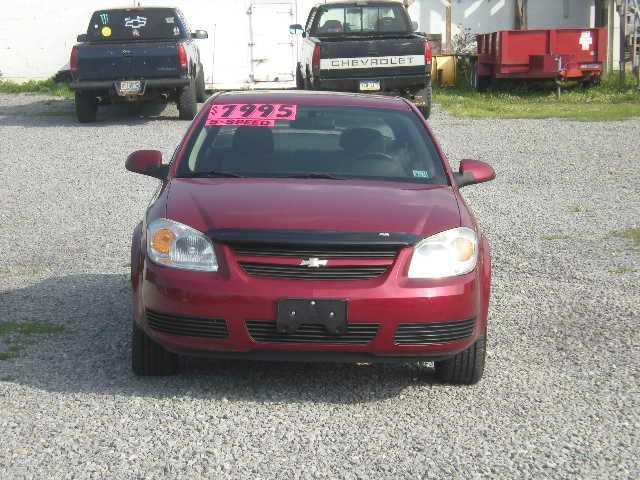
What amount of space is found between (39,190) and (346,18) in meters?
9.14

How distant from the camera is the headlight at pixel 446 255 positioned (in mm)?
5145

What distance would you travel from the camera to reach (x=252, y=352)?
5.13 m

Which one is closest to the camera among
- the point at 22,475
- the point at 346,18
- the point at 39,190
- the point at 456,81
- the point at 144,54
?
the point at 22,475

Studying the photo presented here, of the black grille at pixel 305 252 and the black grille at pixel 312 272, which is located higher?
the black grille at pixel 305 252

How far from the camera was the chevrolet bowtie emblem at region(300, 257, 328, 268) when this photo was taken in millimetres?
5035

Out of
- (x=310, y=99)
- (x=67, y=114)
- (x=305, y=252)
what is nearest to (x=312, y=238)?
(x=305, y=252)

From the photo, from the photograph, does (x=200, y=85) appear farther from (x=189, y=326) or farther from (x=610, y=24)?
(x=189, y=326)

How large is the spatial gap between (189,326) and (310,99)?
2.12 meters

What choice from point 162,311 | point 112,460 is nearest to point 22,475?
point 112,460

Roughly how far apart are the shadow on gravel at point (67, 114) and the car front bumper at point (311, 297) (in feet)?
48.4

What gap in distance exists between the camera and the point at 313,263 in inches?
198

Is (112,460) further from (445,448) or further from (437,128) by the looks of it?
(437,128)

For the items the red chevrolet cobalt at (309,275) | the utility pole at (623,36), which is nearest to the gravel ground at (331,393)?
the red chevrolet cobalt at (309,275)

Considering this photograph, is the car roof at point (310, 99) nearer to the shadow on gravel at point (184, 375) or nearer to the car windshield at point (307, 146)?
the car windshield at point (307, 146)
